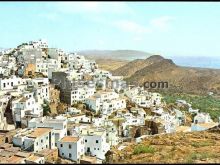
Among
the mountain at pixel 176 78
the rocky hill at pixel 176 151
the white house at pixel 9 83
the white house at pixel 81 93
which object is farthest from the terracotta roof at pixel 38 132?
the mountain at pixel 176 78

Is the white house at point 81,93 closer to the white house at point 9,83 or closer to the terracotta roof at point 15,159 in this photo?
the white house at point 9,83

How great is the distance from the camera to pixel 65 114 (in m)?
31.3

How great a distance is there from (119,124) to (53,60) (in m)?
13.9

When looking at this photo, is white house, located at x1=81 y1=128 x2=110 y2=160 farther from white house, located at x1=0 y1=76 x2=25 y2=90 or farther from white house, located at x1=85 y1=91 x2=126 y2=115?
white house, located at x1=0 y1=76 x2=25 y2=90

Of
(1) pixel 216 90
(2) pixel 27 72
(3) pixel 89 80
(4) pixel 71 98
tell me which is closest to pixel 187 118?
(3) pixel 89 80

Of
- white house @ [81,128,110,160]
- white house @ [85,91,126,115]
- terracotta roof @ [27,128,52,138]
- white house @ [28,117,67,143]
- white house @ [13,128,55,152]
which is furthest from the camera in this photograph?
white house @ [85,91,126,115]

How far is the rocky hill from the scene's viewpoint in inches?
680

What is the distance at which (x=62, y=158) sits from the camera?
23266 mm

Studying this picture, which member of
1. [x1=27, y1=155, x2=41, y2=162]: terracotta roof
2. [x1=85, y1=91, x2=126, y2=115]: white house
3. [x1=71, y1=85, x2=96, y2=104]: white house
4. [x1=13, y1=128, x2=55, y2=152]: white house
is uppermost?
[x1=71, y1=85, x2=96, y2=104]: white house

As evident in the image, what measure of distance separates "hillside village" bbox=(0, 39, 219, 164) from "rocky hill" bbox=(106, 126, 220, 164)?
11.7 feet

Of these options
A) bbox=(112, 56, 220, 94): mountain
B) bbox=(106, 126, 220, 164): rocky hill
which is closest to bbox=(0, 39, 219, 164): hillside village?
bbox=(106, 126, 220, 164): rocky hill

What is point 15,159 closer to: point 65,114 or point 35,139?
point 35,139

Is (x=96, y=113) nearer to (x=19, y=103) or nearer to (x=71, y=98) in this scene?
(x=71, y=98)

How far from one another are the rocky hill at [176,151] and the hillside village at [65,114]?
358cm
